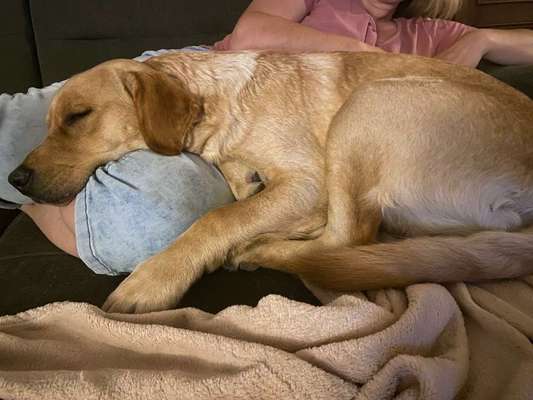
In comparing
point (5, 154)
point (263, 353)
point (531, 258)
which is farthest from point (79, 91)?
point (531, 258)

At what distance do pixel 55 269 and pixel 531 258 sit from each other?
1.26m

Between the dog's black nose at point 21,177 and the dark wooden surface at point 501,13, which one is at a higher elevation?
the dark wooden surface at point 501,13

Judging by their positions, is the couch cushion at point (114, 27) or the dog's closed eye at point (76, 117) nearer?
the dog's closed eye at point (76, 117)

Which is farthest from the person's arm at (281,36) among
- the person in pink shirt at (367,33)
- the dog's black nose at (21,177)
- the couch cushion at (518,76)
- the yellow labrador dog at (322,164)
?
the dog's black nose at (21,177)

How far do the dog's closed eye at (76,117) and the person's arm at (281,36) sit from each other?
2.80ft

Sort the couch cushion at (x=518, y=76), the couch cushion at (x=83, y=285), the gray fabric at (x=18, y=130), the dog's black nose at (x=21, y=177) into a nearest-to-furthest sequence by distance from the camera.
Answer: the couch cushion at (x=83, y=285)
the dog's black nose at (x=21, y=177)
the gray fabric at (x=18, y=130)
the couch cushion at (x=518, y=76)

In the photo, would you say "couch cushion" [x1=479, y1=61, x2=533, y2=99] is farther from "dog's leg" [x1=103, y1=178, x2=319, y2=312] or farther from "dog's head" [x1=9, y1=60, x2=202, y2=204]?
"dog's head" [x1=9, y1=60, x2=202, y2=204]

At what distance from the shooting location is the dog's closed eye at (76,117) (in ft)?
4.64

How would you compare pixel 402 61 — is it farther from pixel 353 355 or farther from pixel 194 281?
pixel 353 355

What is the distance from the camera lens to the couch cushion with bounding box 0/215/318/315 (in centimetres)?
118

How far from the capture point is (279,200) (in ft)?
4.58

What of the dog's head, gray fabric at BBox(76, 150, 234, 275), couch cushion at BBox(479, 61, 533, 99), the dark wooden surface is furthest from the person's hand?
the dark wooden surface

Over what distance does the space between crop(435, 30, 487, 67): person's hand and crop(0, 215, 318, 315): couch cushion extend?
1.48m

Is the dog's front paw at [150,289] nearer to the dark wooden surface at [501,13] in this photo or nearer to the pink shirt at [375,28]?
the pink shirt at [375,28]
